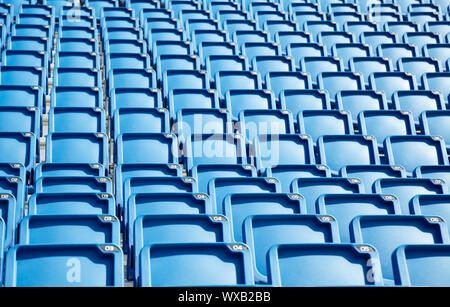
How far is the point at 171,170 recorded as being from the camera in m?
2.10

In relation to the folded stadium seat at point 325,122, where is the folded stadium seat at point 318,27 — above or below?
above

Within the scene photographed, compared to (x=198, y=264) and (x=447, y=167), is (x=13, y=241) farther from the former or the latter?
(x=447, y=167)

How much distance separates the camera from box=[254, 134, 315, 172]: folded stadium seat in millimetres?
2359

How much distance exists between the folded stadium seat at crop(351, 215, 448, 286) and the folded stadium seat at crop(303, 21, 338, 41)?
2576 millimetres

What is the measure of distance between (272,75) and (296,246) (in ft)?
5.89

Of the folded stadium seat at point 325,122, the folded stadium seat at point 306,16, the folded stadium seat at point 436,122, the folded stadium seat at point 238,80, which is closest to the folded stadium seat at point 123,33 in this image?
the folded stadium seat at point 238,80

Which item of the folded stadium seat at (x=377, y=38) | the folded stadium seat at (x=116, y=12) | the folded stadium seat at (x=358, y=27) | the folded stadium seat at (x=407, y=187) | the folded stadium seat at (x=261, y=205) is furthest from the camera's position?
the folded stadium seat at (x=358, y=27)

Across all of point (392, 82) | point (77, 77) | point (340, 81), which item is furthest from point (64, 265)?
point (392, 82)

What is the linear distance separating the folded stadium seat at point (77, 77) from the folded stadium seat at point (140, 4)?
1440 mm

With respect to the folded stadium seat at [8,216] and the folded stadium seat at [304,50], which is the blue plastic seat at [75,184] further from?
the folded stadium seat at [304,50]

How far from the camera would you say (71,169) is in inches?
80.5

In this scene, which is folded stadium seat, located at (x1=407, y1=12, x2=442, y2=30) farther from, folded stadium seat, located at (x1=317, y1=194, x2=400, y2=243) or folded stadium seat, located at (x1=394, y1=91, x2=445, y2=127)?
folded stadium seat, located at (x1=317, y1=194, x2=400, y2=243)

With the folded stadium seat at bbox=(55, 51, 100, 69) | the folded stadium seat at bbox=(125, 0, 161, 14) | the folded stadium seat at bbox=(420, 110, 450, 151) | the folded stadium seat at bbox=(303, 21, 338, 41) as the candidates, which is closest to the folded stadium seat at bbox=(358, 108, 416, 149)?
the folded stadium seat at bbox=(420, 110, 450, 151)

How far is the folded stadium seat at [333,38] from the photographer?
383cm
